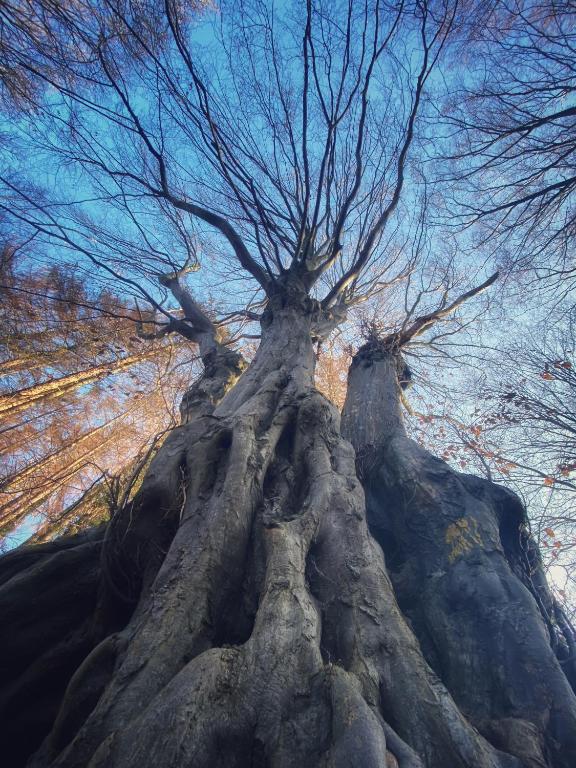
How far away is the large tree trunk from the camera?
1.27 metres

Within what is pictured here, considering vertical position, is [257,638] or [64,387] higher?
[64,387]

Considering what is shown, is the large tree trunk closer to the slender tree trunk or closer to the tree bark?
the tree bark

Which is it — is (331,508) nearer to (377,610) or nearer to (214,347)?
(377,610)

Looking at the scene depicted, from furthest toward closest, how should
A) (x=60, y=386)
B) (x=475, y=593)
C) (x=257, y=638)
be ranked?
(x=60, y=386) < (x=475, y=593) < (x=257, y=638)

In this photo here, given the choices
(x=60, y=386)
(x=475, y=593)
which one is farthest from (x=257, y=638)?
(x=60, y=386)

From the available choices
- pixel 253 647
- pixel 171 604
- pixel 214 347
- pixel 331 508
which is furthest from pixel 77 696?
pixel 214 347

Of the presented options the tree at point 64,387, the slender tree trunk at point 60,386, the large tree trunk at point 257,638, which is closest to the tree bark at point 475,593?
the large tree trunk at point 257,638

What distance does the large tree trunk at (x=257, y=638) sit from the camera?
1269mm

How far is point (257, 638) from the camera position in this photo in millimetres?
1582

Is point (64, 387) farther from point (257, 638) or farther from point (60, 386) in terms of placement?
point (257, 638)

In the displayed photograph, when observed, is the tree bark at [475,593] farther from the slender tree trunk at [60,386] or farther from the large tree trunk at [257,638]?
the slender tree trunk at [60,386]

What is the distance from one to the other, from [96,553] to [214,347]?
335cm

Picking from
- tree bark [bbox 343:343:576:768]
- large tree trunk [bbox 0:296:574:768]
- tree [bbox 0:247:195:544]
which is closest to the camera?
large tree trunk [bbox 0:296:574:768]

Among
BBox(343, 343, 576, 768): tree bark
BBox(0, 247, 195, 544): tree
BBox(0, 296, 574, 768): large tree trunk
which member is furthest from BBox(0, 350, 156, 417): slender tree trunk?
BBox(343, 343, 576, 768): tree bark
